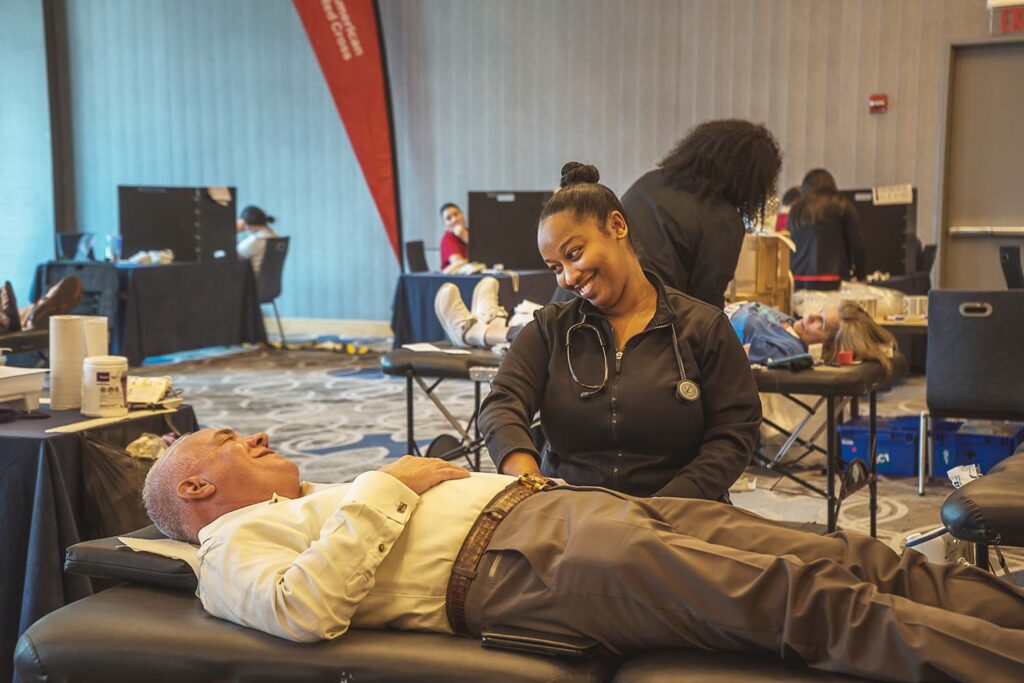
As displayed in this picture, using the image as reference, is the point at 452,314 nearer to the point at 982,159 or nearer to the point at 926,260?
the point at 926,260

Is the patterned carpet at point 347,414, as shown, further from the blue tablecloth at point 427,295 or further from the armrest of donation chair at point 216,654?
the armrest of donation chair at point 216,654

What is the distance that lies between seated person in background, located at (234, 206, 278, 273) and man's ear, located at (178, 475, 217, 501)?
276 inches

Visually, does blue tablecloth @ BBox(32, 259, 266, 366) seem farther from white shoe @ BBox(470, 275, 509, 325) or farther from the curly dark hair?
the curly dark hair

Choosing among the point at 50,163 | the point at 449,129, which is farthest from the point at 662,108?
the point at 50,163

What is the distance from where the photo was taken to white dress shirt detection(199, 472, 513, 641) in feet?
5.32

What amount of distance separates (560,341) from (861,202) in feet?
16.1

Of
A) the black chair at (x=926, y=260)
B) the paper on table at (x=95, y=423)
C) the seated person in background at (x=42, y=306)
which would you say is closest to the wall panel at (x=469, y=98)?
the black chair at (x=926, y=260)

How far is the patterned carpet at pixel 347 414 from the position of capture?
4.10 m

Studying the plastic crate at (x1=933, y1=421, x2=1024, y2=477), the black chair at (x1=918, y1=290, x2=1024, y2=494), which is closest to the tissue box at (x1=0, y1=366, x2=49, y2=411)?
the black chair at (x1=918, y1=290, x2=1024, y2=494)

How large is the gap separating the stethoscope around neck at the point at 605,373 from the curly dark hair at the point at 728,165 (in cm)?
102

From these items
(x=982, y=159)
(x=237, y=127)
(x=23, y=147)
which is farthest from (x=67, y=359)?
(x=23, y=147)

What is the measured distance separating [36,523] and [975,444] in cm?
342

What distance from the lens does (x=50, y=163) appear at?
10789 mm

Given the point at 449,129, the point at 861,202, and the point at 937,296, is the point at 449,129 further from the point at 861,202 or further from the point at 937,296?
the point at 937,296
